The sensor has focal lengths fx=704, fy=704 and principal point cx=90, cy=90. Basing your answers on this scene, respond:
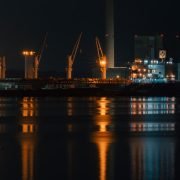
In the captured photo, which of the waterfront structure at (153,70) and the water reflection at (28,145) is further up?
the waterfront structure at (153,70)

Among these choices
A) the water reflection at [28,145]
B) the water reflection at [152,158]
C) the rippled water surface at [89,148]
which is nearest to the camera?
the water reflection at [152,158]

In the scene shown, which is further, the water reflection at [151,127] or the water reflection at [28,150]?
the water reflection at [151,127]

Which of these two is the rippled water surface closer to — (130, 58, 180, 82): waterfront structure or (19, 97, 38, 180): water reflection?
(19, 97, 38, 180): water reflection

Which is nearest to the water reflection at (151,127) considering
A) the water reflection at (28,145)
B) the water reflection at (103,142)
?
the water reflection at (103,142)

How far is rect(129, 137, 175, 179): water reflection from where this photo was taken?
15406 millimetres

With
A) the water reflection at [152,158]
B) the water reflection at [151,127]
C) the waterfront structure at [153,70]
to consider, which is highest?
the waterfront structure at [153,70]

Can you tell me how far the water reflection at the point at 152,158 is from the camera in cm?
1541

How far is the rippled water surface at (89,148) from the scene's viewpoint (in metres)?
15.7

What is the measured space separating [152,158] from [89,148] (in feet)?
8.67

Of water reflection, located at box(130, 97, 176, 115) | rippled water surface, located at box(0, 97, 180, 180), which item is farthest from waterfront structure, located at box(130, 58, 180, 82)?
rippled water surface, located at box(0, 97, 180, 180)

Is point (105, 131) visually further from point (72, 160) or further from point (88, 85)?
point (88, 85)

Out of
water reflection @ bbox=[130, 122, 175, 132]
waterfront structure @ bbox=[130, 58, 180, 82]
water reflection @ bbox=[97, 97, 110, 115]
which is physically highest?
waterfront structure @ bbox=[130, 58, 180, 82]

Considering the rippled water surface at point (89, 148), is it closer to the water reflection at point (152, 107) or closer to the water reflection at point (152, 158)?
the water reflection at point (152, 158)

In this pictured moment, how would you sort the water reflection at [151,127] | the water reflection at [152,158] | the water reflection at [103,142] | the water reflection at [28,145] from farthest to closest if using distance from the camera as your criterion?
the water reflection at [151,127] → the water reflection at [103,142] → the water reflection at [28,145] → the water reflection at [152,158]
